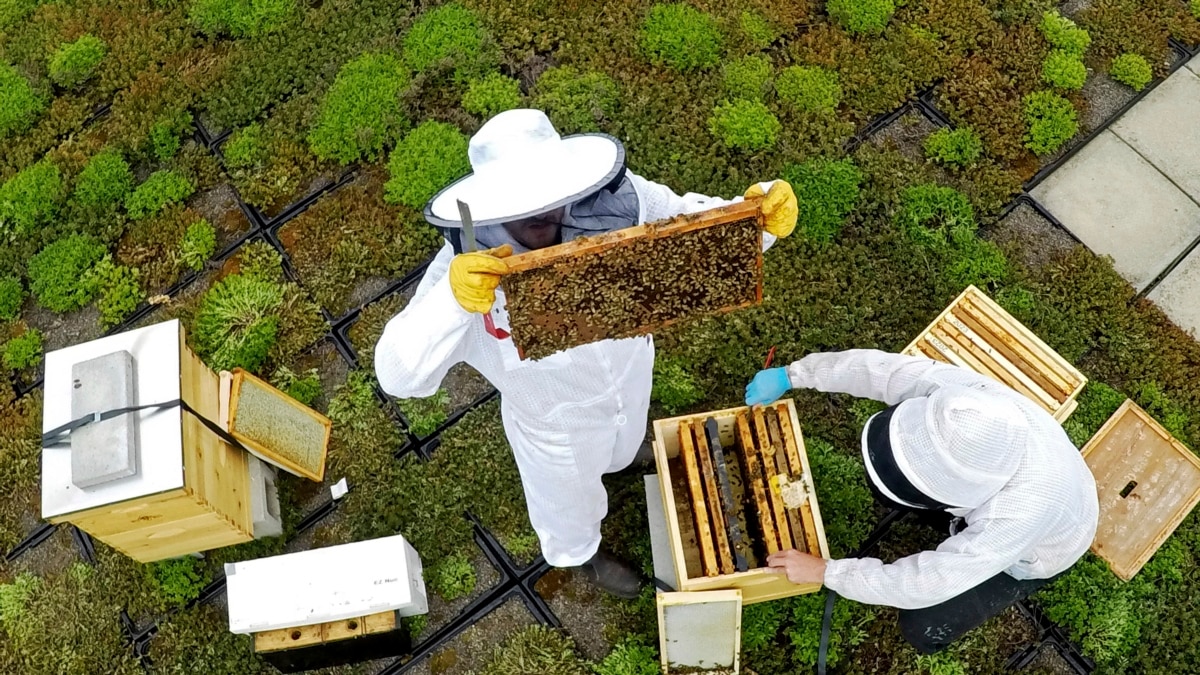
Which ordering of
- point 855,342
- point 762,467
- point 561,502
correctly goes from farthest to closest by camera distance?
point 855,342, point 762,467, point 561,502

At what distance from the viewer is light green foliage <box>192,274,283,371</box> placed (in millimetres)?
4711

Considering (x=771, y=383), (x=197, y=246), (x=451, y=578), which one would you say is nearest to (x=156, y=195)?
(x=197, y=246)

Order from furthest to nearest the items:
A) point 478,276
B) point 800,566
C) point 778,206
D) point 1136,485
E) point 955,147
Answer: point 955,147
point 1136,485
point 800,566
point 778,206
point 478,276

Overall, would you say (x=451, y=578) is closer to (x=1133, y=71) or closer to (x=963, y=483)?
(x=963, y=483)

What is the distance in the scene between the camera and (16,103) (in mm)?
5508

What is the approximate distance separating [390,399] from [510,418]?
1735 mm

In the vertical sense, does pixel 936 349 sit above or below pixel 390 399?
above

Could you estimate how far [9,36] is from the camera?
5.84m

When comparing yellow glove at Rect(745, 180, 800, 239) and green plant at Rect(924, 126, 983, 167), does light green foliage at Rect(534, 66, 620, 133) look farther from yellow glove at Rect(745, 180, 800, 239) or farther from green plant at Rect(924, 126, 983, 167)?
yellow glove at Rect(745, 180, 800, 239)

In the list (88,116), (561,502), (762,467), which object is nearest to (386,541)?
(561,502)

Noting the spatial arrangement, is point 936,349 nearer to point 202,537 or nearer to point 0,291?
point 202,537

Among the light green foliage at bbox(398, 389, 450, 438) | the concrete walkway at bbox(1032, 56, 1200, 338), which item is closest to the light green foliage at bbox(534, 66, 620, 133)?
the light green foliage at bbox(398, 389, 450, 438)

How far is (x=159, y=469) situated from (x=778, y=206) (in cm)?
280

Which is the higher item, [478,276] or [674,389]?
[478,276]
